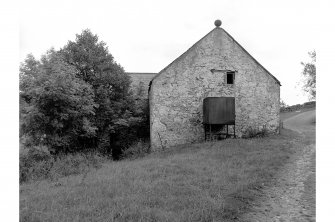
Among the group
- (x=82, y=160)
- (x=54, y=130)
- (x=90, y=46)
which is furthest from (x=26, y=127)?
(x=90, y=46)

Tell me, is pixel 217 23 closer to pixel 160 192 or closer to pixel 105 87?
pixel 105 87

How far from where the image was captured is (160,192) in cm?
661

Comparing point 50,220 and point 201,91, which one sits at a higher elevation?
point 201,91

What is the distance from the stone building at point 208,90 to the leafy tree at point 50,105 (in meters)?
4.51

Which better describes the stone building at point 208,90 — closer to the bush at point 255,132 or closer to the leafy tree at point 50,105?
the bush at point 255,132

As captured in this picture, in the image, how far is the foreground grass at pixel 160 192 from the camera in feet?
17.7

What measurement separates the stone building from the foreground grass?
19.0ft

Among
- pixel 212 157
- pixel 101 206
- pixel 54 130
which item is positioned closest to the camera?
pixel 101 206

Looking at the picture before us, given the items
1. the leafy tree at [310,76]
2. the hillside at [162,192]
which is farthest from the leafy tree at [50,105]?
the leafy tree at [310,76]

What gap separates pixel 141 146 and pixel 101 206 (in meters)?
10.5

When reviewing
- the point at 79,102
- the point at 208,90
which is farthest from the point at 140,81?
the point at 79,102

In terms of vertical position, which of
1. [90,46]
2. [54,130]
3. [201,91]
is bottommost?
[54,130]

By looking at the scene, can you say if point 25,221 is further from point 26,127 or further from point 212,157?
point 26,127

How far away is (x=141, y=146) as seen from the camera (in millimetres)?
16297
